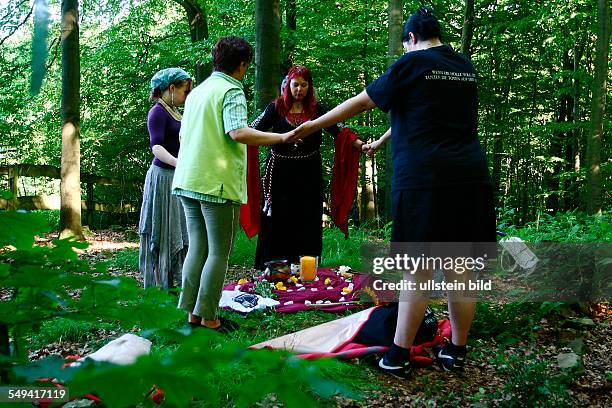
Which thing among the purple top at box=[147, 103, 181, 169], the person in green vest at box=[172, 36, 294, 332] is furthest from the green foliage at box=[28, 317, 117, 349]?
the purple top at box=[147, 103, 181, 169]

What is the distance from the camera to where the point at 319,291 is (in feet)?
14.8

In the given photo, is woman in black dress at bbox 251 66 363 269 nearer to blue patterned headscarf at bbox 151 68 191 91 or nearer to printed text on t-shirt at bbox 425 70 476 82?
blue patterned headscarf at bbox 151 68 191 91

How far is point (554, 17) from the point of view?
9.33 metres

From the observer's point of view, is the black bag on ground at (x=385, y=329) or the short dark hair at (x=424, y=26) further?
the black bag on ground at (x=385, y=329)

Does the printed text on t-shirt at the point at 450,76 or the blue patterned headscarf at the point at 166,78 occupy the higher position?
the blue patterned headscarf at the point at 166,78

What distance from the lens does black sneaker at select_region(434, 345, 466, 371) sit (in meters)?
2.92

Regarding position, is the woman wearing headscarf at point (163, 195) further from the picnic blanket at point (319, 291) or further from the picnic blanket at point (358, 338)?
the picnic blanket at point (358, 338)

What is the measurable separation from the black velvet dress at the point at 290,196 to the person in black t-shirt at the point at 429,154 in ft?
6.99

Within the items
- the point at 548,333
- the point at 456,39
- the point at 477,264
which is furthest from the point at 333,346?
the point at 456,39

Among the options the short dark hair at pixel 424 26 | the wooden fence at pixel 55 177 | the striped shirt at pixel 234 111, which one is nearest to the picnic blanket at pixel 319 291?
the striped shirt at pixel 234 111

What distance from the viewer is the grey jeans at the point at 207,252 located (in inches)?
122

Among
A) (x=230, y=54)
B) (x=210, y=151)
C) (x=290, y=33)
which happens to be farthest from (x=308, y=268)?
(x=290, y=33)

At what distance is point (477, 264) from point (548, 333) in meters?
1.19

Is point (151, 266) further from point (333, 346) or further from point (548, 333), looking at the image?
point (548, 333)
